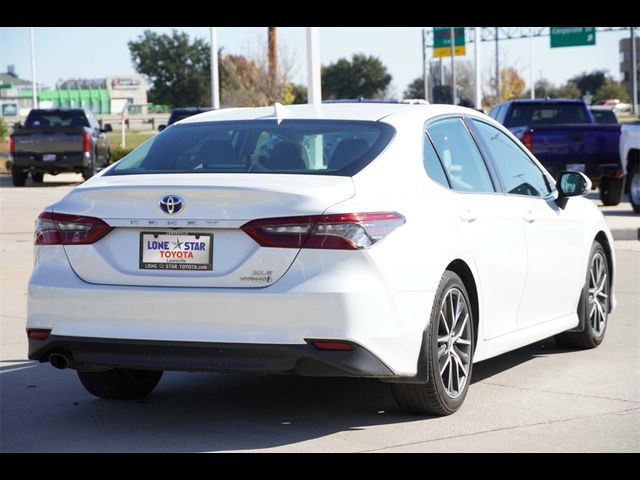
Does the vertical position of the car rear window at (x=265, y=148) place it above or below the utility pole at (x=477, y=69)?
below

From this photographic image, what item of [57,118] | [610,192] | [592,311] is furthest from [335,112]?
[57,118]

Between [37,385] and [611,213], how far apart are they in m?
14.4

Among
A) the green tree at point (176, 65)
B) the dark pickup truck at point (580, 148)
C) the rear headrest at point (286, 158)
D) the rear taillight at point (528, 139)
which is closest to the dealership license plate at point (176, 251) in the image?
the rear headrest at point (286, 158)

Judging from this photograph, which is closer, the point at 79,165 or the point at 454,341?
the point at 454,341

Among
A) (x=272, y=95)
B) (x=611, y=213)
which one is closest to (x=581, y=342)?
(x=611, y=213)

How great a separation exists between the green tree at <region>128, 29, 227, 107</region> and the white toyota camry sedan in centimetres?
8174

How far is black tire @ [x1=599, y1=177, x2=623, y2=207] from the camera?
2164 centimetres

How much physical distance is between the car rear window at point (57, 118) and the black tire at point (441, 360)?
26.7 metres

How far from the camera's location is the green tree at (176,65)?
3489 inches

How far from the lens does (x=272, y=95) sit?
54.7 metres

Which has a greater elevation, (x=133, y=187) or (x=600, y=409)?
(x=133, y=187)

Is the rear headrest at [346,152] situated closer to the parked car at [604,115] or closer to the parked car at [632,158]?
the parked car at [632,158]
